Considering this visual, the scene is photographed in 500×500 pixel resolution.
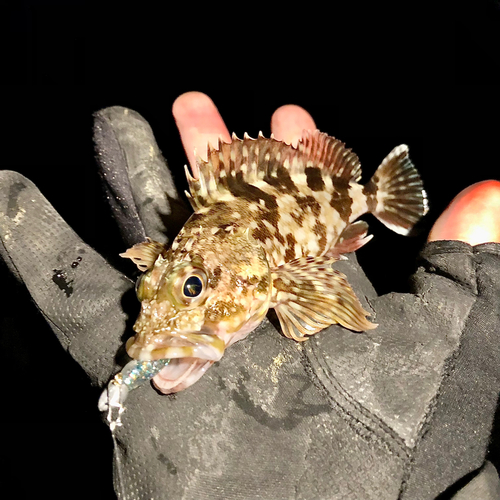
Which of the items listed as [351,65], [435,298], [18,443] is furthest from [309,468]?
[351,65]

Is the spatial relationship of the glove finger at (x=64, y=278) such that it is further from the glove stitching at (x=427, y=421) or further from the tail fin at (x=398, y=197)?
the tail fin at (x=398, y=197)

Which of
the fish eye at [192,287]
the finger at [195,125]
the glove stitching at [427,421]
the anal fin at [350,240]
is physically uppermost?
the finger at [195,125]

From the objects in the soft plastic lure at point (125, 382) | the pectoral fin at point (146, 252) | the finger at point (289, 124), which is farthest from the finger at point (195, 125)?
the soft plastic lure at point (125, 382)

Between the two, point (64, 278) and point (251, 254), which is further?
point (64, 278)

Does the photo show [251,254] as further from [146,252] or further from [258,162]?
[258,162]

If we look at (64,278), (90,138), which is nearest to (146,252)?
(64,278)

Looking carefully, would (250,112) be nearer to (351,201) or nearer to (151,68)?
(151,68)
